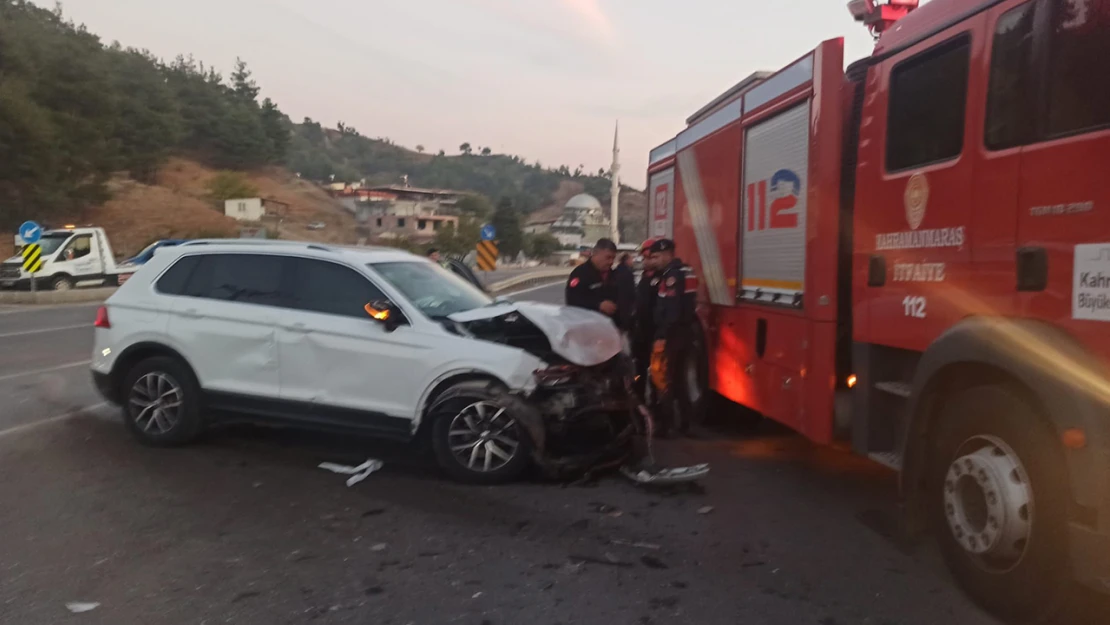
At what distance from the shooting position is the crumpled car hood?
636 centimetres

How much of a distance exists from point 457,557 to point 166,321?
3.62 m

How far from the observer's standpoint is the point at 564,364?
20.5 feet

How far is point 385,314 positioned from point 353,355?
405 mm

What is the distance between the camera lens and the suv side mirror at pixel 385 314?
6219 mm

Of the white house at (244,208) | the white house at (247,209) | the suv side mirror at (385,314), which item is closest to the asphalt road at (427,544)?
the suv side mirror at (385,314)

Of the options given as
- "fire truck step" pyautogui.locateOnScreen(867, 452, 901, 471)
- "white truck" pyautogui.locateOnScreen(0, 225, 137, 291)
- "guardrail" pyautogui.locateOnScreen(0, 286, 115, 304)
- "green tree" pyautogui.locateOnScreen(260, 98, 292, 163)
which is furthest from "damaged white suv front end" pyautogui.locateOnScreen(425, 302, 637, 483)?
"green tree" pyautogui.locateOnScreen(260, 98, 292, 163)

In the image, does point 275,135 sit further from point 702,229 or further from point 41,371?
point 702,229

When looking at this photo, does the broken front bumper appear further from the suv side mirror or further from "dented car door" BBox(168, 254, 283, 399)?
"dented car door" BBox(168, 254, 283, 399)

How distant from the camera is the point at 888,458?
4828 millimetres

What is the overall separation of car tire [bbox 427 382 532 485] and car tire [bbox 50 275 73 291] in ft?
79.8

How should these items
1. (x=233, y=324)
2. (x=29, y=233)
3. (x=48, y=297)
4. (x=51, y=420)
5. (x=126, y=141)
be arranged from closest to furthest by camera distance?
(x=233, y=324)
(x=51, y=420)
(x=29, y=233)
(x=48, y=297)
(x=126, y=141)

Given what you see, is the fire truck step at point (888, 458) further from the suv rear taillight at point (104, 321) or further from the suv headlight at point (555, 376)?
the suv rear taillight at point (104, 321)

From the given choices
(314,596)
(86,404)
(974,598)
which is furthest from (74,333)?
(974,598)

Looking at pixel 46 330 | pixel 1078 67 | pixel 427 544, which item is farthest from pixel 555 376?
pixel 46 330
